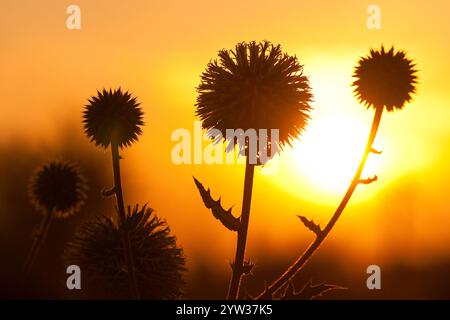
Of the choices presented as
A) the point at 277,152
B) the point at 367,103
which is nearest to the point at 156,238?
the point at 277,152

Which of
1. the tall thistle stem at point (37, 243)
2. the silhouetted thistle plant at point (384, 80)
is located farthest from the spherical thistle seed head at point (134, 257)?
the silhouetted thistle plant at point (384, 80)

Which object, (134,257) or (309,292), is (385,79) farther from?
(134,257)

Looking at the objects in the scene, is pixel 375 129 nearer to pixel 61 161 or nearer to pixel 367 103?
pixel 367 103

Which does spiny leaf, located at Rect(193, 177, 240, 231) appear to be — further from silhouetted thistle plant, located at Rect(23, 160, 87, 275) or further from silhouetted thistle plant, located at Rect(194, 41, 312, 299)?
silhouetted thistle plant, located at Rect(23, 160, 87, 275)

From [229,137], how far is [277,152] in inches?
14.4

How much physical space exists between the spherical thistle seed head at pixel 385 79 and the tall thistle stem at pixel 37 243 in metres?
2.49

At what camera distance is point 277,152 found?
5.84m

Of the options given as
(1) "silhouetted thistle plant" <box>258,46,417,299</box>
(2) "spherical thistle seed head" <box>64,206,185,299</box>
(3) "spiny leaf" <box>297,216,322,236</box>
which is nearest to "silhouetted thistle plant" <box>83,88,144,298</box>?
(2) "spherical thistle seed head" <box>64,206,185,299</box>

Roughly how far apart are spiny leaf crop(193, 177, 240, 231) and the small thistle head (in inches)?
53.8

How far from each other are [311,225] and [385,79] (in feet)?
5.95

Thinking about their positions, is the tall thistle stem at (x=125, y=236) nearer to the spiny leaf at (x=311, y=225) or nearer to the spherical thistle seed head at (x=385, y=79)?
the spiny leaf at (x=311, y=225)

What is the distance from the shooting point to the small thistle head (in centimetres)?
632

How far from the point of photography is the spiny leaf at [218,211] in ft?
15.6

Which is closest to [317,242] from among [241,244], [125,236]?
[241,244]
